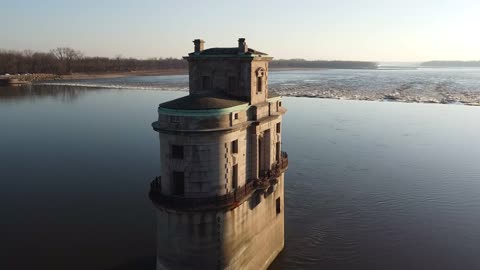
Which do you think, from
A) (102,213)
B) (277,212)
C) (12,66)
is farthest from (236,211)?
(12,66)

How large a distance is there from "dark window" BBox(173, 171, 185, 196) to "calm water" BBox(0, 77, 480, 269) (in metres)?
9.30

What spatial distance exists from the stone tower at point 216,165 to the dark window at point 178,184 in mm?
49

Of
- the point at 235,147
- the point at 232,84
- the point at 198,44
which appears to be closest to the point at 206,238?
the point at 235,147

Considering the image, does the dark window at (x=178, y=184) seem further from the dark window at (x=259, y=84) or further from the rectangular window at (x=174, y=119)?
the dark window at (x=259, y=84)

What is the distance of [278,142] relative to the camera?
29.1 meters

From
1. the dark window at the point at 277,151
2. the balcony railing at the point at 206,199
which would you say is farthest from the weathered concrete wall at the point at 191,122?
the dark window at the point at 277,151

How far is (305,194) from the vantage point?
41.8 metres

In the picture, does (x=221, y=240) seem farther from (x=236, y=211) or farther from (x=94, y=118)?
(x=94, y=118)

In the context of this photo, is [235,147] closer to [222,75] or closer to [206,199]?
[206,199]

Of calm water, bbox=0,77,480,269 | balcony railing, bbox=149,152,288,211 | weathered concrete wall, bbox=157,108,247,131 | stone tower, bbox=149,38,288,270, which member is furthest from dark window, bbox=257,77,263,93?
calm water, bbox=0,77,480,269

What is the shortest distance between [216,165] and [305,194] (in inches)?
863

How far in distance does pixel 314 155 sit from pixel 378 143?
11702 millimetres

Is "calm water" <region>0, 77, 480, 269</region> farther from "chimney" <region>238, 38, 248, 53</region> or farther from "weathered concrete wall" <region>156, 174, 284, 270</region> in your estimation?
"chimney" <region>238, 38, 248, 53</region>

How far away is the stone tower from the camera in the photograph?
2105 centimetres
